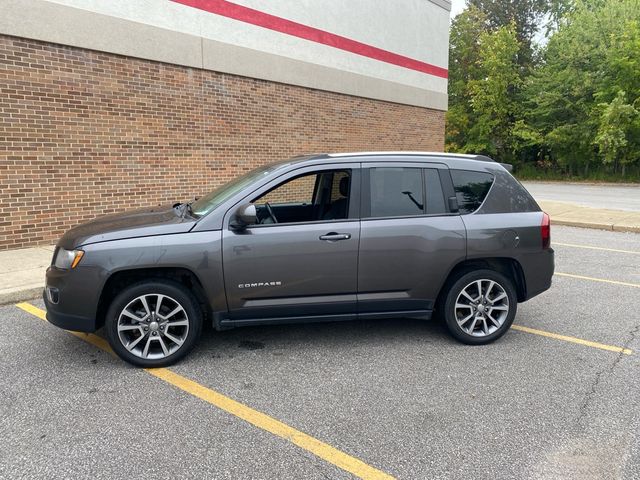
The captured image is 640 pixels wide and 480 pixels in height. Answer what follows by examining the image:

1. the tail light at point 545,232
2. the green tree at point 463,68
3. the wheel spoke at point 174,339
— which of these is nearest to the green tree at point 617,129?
the green tree at point 463,68

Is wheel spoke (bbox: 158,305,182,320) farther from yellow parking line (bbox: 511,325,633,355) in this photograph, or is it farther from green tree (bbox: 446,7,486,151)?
green tree (bbox: 446,7,486,151)

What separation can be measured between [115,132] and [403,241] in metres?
6.54

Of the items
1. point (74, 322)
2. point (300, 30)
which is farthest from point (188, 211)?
point (300, 30)

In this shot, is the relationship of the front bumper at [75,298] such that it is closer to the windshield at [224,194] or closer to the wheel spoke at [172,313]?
the wheel spoke at [172,313]

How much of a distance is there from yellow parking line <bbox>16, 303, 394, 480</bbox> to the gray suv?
0.32 m

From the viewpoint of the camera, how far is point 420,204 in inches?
168

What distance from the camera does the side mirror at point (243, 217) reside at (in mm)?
3771

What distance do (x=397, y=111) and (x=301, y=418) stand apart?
1345 cm

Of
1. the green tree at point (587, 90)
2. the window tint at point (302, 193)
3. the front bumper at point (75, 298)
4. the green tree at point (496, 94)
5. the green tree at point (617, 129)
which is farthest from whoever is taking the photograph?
the green tree at point (496, 94)

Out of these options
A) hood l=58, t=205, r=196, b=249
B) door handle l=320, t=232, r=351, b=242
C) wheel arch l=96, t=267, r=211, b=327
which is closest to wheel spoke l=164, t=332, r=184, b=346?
wheel arch l=96, t=267, r=211, b=327

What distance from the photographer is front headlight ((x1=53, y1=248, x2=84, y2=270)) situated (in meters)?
3.67

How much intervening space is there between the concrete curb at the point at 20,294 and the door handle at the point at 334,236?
3806 millimetres

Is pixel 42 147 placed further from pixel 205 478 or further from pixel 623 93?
pixel 623 93

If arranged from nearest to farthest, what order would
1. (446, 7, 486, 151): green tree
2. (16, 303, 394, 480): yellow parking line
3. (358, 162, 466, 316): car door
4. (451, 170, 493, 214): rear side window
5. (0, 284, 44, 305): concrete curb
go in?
1. (16, 303, 394, 480): yellow parking line
2. (358, 162, 466, 316): car door
3. (451, 170, 493, 214): rear side window
4. (0, 284, 44, 305): concrete curb
5. (446, 7, 486, 151): green tree
